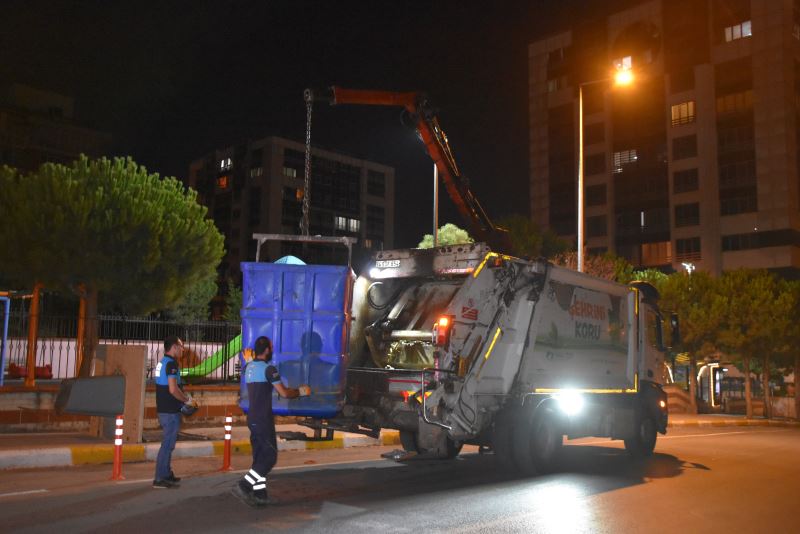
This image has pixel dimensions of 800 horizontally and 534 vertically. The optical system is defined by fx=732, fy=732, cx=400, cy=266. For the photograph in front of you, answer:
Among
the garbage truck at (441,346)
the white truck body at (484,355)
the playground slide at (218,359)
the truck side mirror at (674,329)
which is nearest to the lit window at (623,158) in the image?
the playground slide at (218,359)

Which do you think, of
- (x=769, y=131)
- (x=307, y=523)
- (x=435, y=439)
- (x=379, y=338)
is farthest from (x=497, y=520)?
(x=769, y=131)

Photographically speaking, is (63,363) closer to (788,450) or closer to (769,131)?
(788,450)

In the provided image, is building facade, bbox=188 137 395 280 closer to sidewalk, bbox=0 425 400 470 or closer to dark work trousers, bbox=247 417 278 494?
sidewalk, bbox=0 425 400 470

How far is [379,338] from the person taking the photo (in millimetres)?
10680

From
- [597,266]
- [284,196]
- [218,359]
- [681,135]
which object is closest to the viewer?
[218,359]

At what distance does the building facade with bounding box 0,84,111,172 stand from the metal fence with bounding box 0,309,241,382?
1646 inches

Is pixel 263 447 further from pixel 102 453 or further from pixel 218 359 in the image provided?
pixel 218 359

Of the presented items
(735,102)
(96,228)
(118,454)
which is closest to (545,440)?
(118,454)

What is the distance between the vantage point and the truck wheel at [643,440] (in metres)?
12.4

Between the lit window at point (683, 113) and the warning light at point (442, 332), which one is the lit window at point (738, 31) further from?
the warning light at point (442, 332)

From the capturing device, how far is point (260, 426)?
24.4 ft

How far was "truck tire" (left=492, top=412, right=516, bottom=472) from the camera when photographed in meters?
9.72

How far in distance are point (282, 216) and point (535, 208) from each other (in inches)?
1117

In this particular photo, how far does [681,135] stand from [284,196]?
42243 millimetres
